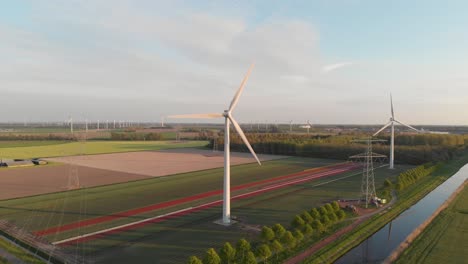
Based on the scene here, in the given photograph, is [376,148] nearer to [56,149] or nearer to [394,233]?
[394,233]

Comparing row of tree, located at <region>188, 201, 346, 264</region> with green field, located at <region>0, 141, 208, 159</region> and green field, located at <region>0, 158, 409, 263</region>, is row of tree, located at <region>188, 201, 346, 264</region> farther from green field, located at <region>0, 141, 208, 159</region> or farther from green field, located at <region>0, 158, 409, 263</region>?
green field, located at <region>0, 141, 208, 159</region>

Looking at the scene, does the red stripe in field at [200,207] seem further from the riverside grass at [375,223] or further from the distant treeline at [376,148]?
the distant treeline at [376,148]

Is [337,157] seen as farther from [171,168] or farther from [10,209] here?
[10,209]

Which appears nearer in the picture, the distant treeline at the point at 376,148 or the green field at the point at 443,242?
the green field at the point at 443,242

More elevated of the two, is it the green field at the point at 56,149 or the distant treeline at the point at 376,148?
the distant treeline at the point at 376,148

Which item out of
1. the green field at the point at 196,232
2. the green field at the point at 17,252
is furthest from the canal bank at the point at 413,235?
the green field at the point at 17,252

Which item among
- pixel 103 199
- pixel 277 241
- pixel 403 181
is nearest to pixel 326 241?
pixel 277 241

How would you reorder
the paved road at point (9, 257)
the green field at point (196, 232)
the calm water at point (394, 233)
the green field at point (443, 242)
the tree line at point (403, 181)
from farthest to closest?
the tree line at point (403, 181) → the calm water at point (394, 233) → the green field at point (196, 232) → the green field at point (443, 242) → the paved road at point (9, 257)
